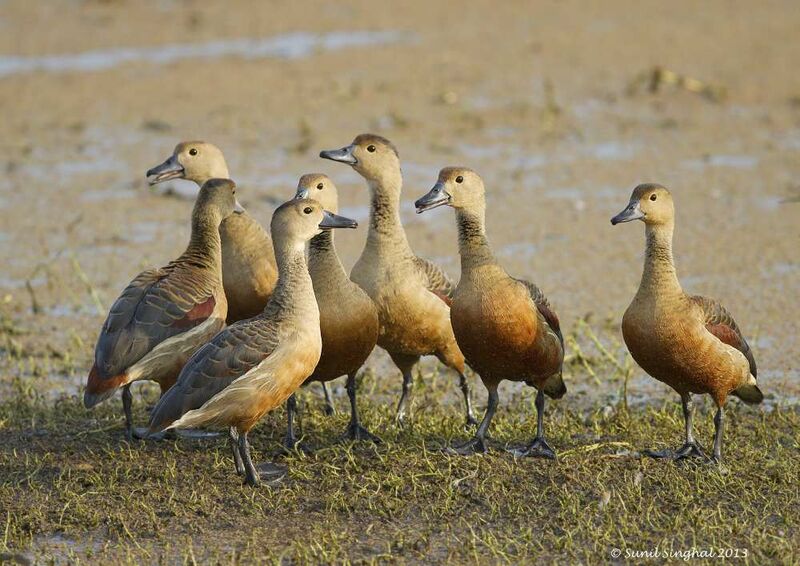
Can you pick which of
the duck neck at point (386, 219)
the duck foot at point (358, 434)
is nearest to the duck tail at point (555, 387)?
the duck foot at point (358, 434)

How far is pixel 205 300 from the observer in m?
6.68

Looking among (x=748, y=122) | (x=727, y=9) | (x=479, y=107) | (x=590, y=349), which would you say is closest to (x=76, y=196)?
(x=479, y=107)

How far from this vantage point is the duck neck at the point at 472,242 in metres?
6.37

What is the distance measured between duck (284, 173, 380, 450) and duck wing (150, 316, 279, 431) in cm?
48

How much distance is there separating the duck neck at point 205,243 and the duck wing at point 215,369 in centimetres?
103

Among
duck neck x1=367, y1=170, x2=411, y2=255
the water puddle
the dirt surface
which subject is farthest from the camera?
the water puddle

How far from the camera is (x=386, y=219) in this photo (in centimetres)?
703

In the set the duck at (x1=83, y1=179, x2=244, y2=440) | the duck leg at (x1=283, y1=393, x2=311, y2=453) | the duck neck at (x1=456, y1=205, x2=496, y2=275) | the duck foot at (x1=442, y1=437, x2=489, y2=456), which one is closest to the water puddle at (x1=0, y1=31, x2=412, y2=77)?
the duck at (x1=83, y1=179, x2=244, y2=440)

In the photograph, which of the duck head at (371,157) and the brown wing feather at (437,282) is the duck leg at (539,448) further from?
the duck head at (371,157)

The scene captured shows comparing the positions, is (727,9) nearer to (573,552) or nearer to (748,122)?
(748,122)

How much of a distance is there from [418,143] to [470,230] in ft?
18.1

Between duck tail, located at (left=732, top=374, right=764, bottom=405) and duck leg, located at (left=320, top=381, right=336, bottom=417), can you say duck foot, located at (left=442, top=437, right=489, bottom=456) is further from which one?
duck tail, located at (left=732, top=374, right=764, bottom=405)

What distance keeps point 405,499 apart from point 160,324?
156cm

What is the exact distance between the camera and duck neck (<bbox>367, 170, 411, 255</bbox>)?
22.9 feet
